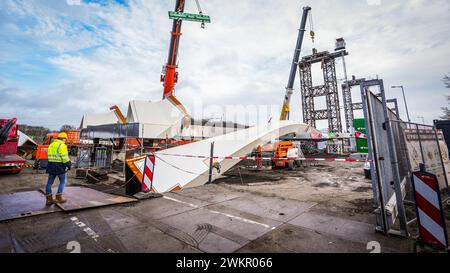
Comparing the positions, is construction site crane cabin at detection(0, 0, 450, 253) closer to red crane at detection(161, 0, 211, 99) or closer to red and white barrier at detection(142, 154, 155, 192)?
red and white barrier at detection(142, 154, 155, 192)

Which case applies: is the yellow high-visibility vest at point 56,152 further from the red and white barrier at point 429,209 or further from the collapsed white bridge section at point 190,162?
the red and white barrier at point 429,209

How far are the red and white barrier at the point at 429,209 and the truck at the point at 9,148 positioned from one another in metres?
16.7

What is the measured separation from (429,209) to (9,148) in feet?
61.8

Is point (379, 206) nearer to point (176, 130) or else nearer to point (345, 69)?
point (176, 130)

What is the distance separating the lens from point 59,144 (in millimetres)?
5195

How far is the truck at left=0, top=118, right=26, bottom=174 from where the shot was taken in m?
11.1

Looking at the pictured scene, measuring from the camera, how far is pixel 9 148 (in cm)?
1230

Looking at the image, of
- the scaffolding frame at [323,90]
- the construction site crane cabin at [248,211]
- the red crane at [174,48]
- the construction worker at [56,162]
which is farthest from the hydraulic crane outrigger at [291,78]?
the construction worker at [56,162]

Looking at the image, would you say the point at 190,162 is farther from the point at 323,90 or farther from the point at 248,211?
the point at 323,90

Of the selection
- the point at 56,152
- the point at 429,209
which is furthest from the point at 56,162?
the point at 429,209

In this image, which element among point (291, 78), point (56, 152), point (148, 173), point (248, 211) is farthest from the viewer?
point (291, 78)

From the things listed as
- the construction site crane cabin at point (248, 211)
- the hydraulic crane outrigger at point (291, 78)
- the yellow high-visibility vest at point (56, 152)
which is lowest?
the construction site crane cabin at point (248, 211)

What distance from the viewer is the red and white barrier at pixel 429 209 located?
2.61 meters
